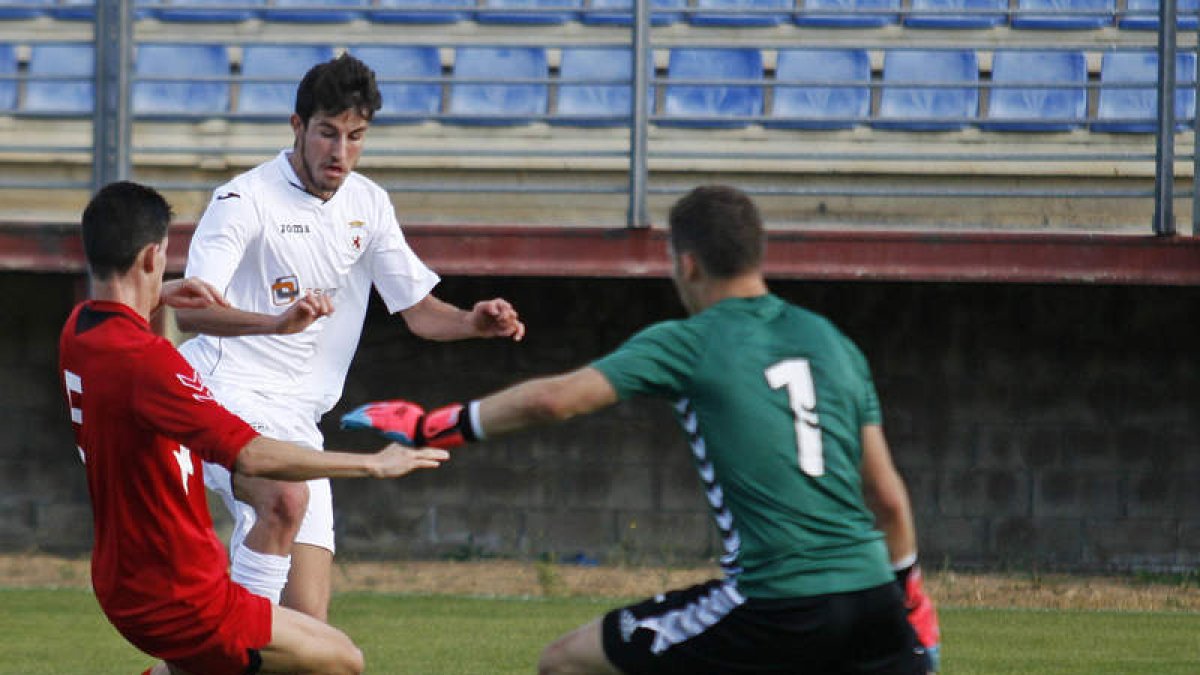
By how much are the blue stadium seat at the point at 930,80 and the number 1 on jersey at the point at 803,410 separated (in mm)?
10020

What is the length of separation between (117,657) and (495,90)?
6.83m

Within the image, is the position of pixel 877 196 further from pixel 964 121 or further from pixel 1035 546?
pixel 1035 546

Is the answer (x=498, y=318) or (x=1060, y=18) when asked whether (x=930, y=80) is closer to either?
(x=1060, y=18)

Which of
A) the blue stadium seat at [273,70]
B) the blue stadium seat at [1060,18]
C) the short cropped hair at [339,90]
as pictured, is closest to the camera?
the short cropped hair at [339,90]

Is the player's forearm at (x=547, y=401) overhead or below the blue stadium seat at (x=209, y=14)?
below

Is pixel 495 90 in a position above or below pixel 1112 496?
above

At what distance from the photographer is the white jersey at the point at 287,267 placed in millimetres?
6445

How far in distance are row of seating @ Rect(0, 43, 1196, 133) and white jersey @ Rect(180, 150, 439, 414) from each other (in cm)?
715

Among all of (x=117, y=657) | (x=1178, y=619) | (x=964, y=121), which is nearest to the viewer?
(x=117, y=657)

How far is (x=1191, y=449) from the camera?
44.8 ft

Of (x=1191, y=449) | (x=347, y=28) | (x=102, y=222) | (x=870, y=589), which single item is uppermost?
(x=347, y=28)

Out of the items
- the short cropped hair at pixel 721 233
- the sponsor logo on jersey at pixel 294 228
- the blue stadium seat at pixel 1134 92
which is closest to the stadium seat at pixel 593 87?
the blue stadium seat at pixel 1134 92

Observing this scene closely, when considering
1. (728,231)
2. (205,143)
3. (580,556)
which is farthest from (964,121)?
(728,231)

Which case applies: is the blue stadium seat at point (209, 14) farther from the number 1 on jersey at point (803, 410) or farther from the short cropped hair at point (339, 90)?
the number 1 on jersey at point (803, 410)
